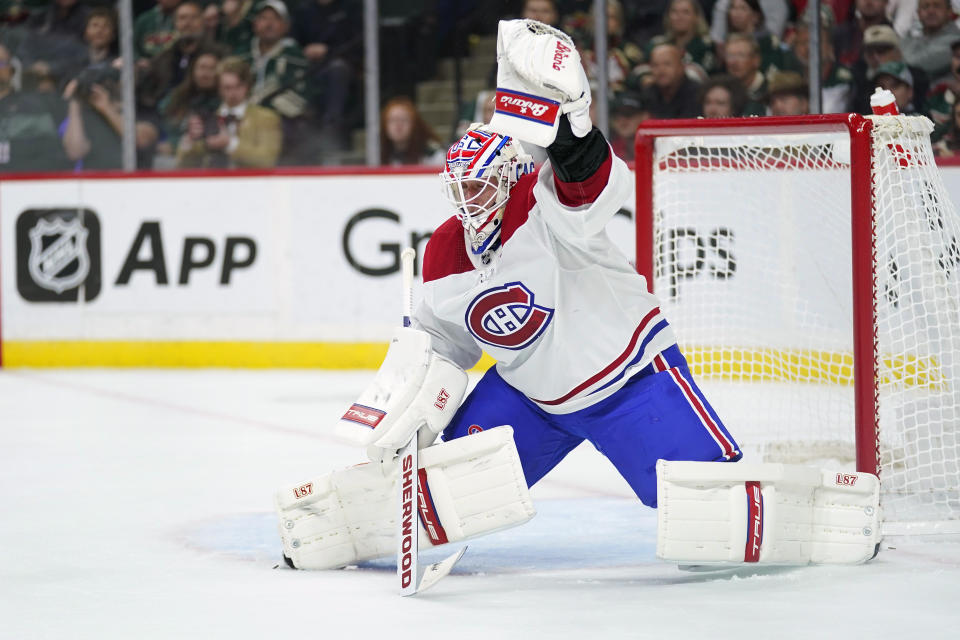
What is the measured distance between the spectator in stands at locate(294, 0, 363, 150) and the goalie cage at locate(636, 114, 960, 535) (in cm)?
226

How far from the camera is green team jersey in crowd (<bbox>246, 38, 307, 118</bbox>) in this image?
22.3 ft

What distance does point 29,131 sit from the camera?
6.93 meters

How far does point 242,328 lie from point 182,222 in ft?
1.92

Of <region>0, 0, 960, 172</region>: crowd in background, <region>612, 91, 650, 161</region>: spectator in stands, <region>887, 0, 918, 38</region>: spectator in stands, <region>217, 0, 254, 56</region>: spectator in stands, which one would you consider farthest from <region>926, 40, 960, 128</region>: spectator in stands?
<region>217, 0, 254, 56</region>: spectator in stands

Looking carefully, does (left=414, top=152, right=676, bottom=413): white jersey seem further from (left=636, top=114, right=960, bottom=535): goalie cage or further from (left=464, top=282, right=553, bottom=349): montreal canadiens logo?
(left=636, top=114, right=960, bottom=535): goalie cage

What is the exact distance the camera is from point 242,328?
6.58 m

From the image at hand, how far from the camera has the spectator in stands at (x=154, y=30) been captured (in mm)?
6773

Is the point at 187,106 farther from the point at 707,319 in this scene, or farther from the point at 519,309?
the point at 519,309

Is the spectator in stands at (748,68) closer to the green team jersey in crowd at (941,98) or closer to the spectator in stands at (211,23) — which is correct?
the green team jersey in crowd at (941,98)

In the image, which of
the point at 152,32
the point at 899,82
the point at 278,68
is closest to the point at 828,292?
the point at 899,82

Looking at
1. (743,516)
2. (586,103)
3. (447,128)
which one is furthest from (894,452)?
(447,128)

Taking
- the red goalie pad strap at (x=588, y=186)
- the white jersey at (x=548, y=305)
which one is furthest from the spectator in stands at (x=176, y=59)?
the red goalie pad strap at (x=588, y=186)

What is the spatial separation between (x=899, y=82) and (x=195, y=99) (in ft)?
10.9

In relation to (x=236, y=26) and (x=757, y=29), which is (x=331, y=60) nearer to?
Result: (x=236, y=26)
